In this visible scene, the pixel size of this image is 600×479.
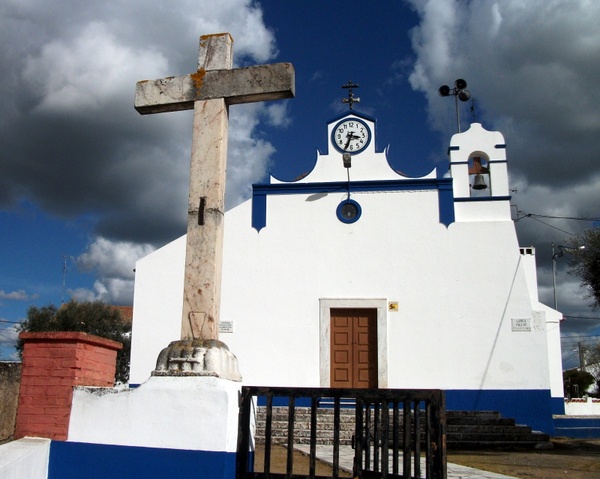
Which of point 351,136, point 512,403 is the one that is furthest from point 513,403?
point 351,136

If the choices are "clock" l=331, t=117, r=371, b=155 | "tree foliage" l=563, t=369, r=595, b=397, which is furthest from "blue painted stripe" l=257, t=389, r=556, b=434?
"tree foliage" l=563, t=369, r=595, b=397

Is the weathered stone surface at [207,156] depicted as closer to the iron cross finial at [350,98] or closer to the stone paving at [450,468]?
the stone paving at [450,468]

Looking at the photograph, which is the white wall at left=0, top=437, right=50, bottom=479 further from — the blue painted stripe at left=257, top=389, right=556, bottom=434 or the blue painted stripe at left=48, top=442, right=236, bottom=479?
the blue painted stripe at left=257, top=389, right=556, bottom=434

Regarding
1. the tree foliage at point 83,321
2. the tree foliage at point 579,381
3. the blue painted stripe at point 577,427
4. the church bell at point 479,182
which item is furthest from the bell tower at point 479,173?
the tree foliage at point 579,381

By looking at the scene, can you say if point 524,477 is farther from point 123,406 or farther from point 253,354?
point 253,354

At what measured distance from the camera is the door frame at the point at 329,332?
39.1 feet

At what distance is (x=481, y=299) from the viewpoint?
1205 centimetres

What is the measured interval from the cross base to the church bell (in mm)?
9797

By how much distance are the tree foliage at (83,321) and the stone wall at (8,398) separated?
69.6 feet

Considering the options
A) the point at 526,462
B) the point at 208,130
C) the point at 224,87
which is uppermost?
the point at 224,87

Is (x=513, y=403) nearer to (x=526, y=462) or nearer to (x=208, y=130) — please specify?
(x=526, y=462)

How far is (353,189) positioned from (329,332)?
3.02m

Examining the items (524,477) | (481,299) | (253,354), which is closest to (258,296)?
(253,354)

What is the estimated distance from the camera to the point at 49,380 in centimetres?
440
